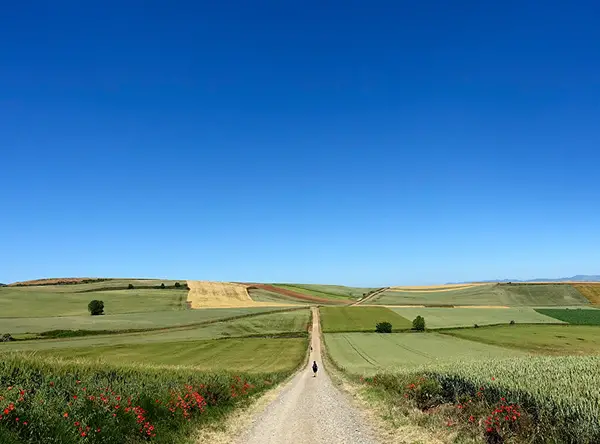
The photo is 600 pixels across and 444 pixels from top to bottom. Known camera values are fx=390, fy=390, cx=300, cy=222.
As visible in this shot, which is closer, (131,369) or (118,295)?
(131,369)

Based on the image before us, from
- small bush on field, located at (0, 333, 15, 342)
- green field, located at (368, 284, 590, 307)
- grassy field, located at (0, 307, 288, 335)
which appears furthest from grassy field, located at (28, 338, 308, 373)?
green field, located at (368, 284, 590, 307)

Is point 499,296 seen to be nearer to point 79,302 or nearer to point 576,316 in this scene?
point 576,316

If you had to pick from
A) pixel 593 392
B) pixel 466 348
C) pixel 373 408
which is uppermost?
pixel 593 392

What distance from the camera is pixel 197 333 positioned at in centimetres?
8038

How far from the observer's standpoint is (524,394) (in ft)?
39.9

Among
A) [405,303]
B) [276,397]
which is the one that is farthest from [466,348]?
[405,303]

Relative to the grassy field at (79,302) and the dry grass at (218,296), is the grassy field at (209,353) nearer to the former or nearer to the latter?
the grassy field at (79,302)

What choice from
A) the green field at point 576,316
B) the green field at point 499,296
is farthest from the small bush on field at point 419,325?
the green field at point 499,296

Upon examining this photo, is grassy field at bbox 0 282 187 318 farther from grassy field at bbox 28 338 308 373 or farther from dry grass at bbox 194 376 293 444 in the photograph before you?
dry grass at bbox 194 376 293 444

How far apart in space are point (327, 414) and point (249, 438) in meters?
5.40

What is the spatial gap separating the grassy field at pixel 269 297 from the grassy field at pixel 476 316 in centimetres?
4251

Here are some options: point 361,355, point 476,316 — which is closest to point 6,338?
point 361,355

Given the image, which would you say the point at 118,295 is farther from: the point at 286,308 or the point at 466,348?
the point at 466,348

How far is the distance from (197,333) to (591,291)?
14504 cm
